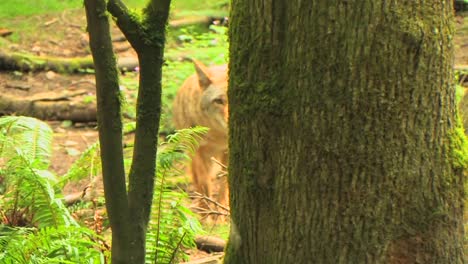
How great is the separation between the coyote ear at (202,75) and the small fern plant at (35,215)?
267cm

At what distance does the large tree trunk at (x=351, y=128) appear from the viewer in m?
2.74

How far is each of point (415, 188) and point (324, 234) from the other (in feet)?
1.30

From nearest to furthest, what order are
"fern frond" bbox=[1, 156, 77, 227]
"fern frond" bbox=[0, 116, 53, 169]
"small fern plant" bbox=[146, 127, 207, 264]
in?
1. "small fern plant" bbox=[146, 127, 207, 264]
2. "fern frond" bbox=[1, 156, 77, 227]
3. "fern frond" bbox=[0, 116, 53, 169]

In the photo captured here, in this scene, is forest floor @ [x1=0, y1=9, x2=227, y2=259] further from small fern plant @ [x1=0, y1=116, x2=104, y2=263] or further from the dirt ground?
small fern plant @ [x1=0, y1=116, x2=104, y2=263]

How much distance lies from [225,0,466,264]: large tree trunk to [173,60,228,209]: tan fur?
5.36 metres

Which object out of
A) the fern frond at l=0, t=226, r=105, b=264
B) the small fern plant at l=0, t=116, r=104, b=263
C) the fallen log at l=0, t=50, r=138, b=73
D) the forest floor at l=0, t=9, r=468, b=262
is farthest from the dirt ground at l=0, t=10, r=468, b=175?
the fern frond at l=0, t=226, r=105, b=264

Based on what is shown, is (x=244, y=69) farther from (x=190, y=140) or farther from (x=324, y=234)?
(x=190, y=140)

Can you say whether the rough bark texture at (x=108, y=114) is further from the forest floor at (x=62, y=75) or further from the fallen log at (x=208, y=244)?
the forest floor at (x=62, y=75)

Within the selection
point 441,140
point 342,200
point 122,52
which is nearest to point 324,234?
point 342,200

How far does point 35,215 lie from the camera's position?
509 centimetres

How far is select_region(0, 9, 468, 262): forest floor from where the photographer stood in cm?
1067

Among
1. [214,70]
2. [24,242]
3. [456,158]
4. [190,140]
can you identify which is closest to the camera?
[456,158]

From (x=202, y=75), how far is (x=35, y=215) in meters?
3.90

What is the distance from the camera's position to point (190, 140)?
4.89 metres
